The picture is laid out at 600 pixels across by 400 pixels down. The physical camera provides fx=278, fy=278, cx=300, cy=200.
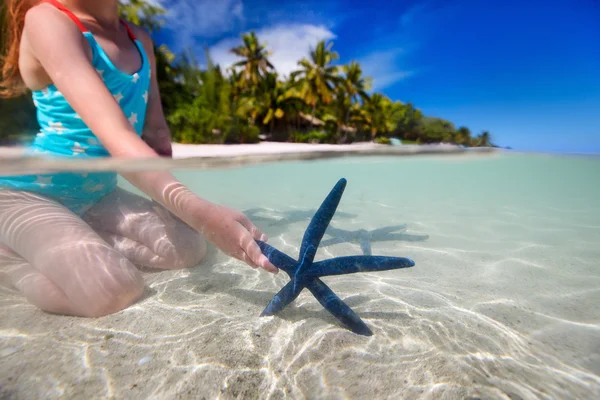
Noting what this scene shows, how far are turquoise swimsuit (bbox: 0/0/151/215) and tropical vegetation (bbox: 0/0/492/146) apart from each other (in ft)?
52.8

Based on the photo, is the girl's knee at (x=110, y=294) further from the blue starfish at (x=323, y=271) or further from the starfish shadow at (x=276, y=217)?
the starfish shadow at (x=276, y=217)

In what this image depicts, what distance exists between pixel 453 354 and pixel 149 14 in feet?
87.7

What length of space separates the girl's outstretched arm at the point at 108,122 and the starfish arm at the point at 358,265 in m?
0.41

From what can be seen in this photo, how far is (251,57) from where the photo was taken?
3441 centimetres

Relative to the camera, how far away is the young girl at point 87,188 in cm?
160

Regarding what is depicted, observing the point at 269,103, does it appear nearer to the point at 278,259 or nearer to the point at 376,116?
the point at 376,116

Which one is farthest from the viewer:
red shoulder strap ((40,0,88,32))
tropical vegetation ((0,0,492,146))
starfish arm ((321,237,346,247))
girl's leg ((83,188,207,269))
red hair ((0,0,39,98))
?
tropical vegetation ((0,0,492,146))

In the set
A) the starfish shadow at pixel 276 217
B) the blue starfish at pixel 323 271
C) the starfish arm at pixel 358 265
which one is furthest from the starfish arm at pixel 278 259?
the starfish shadow at pixel 276 217

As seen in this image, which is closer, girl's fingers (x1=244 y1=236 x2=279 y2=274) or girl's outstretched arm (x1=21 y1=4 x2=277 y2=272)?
girl's fingers (x1=244 y1=236 x2=279 y2=274)

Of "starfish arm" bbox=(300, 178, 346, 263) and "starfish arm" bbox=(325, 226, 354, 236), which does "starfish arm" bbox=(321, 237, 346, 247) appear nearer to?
"starfish arm" bbox=(325, 226, 354, 236)

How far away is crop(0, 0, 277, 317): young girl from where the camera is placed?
160 cm

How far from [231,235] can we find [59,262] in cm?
135

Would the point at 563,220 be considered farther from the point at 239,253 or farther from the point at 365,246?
the point at 239,253

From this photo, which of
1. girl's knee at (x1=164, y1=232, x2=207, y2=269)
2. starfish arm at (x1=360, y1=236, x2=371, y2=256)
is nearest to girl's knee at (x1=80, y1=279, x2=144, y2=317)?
girl's knee at (x1=164, y1=232, x2=207, y2=269)
